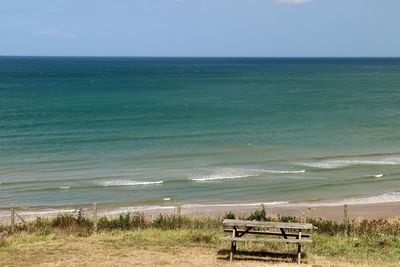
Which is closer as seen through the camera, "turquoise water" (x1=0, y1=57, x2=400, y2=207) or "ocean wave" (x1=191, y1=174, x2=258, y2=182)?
"turquoise water" (x1=0, y1=57, x2=400, y2=207)

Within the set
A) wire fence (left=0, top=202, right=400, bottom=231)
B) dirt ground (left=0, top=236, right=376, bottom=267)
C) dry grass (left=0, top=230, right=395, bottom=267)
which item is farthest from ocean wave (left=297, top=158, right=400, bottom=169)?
dirt ground (left=0, top=236, right=376, bottom=267)

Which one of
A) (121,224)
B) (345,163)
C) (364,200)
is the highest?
(345,163)

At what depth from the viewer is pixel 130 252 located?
16891mm

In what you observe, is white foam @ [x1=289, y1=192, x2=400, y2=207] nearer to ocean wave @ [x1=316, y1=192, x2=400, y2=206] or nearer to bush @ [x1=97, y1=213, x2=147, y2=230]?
ocean wave @ [x1=316, y1=192, x2=400, y2=206]

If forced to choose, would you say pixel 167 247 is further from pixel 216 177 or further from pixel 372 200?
pixel 216 177

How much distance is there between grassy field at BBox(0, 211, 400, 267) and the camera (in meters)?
16.1

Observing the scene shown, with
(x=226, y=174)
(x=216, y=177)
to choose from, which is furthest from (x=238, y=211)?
(x=226, y=174)

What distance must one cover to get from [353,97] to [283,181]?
201 ft

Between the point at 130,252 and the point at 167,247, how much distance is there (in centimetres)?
114

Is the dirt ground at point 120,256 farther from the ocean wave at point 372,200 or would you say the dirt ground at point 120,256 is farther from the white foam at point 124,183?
the white foam at point 124,183

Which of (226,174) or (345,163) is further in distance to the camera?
(345,163)

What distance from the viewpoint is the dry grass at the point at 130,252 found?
52.3ft

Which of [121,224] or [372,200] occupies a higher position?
[372,200]

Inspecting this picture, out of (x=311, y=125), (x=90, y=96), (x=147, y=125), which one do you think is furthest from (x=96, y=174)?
(x=90, y=96)
